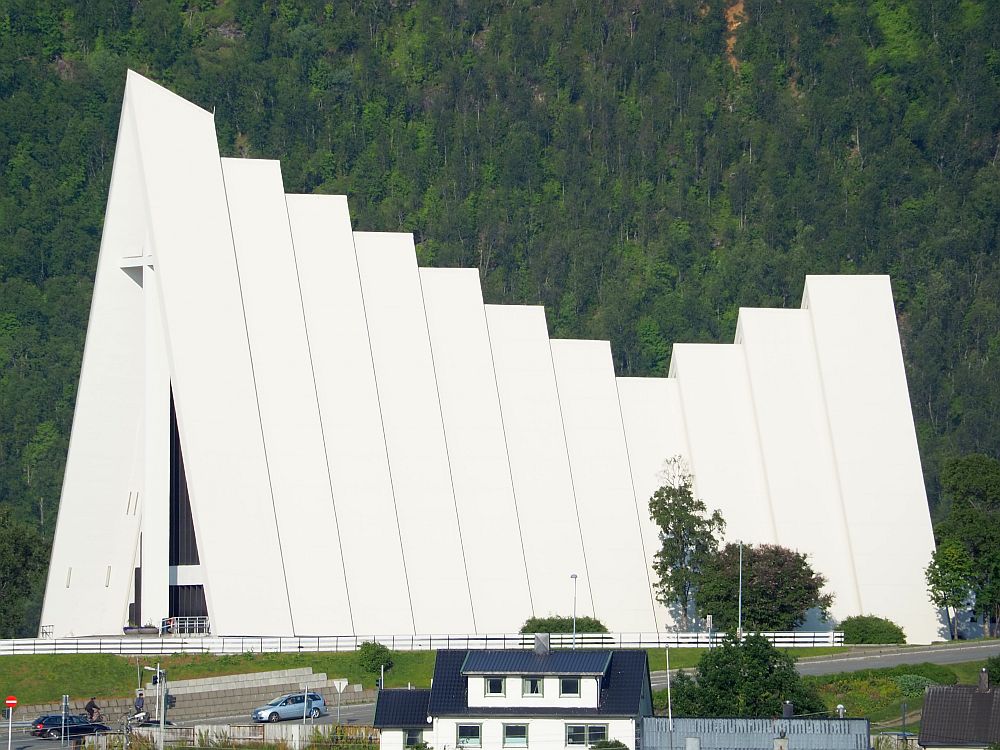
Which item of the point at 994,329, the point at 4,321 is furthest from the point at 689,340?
the point at 4,321

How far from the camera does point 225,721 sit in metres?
55.0

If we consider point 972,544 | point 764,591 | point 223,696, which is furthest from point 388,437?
point 972,544

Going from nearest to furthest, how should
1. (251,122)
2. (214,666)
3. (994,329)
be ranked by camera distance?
(214,666) < (994,329) < (251,122)

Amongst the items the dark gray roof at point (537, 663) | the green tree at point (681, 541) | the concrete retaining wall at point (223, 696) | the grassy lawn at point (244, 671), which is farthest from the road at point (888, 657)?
the dark gray roof at point (537, 663)

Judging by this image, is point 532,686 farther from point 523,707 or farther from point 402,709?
point 402,709

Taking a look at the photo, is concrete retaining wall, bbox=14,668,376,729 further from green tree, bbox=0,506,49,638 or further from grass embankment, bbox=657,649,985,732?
green tree, bbox=0,506,49,638

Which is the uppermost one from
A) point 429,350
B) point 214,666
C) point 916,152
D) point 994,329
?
point 916,152

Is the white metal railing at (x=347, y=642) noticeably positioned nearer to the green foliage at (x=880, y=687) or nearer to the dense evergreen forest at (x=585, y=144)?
the green foliage at (x=880, y=687)

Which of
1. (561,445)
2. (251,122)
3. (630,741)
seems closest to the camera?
(630,741)

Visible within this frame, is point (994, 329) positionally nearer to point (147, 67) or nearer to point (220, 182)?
point (147, 67)

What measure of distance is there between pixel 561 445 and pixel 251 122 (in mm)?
113635

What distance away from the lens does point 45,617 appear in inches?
2805

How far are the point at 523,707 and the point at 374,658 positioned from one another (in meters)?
15.7

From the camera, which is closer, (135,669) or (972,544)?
(135,669)
